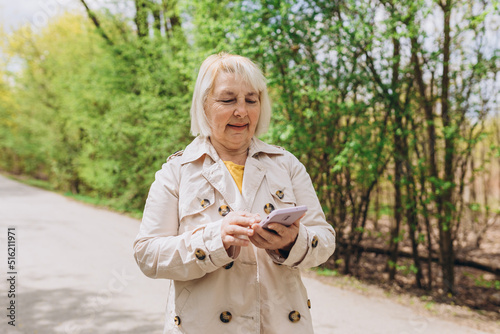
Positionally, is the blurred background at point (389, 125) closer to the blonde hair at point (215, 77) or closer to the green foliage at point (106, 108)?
the green foliage at point (106, 108)

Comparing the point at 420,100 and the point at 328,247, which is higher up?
the point at 420,100

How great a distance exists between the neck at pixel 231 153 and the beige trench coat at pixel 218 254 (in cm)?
7

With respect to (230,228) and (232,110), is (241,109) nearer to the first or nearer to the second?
(232,110)

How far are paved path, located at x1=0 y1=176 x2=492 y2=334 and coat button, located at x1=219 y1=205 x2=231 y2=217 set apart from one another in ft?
9.51

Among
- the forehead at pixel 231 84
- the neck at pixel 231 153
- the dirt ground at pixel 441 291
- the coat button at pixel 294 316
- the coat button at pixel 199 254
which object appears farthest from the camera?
the dirt ground at pixel 441 291

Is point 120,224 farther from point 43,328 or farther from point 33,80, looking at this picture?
A: point 33,80

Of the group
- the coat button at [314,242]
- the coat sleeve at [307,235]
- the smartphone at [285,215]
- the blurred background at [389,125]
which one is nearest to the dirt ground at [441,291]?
the blurred background at [389,125]

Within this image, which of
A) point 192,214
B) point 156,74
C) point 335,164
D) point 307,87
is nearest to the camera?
point 192,214

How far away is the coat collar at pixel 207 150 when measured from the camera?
1841 millimetres

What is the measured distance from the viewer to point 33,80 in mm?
19547

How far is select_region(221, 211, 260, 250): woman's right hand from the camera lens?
151 centimetres

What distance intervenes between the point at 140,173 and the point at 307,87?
19.7ft

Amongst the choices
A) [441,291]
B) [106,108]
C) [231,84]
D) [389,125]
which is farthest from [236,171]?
[106,108]

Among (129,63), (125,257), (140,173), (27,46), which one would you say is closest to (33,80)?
(27,46)
